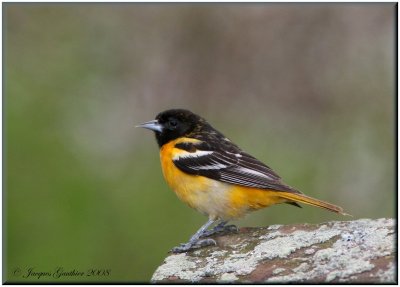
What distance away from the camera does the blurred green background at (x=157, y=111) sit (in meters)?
8.75

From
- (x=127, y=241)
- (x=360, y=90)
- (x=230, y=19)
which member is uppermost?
(x=230, y=19)

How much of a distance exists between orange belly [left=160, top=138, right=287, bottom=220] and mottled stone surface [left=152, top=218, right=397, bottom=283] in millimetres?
436

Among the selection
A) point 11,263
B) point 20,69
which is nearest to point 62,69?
point 20,69

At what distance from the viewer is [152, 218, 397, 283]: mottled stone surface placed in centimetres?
476

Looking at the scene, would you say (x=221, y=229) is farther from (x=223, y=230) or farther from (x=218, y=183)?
(x=218, y=183)

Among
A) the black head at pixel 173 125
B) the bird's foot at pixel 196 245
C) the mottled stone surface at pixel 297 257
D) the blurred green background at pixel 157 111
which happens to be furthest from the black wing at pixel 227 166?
the blurred green background at pixel 157 111

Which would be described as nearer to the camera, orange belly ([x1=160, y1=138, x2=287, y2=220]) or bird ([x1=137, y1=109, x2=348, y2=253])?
bird ([x1=137, y1=109, x2=348, y2=253])

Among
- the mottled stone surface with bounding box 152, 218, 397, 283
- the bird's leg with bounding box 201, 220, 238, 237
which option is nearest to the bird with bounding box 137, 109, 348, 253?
the bird's leg with bounding box 201, 220, 238, 237

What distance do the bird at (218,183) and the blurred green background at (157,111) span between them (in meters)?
1.62

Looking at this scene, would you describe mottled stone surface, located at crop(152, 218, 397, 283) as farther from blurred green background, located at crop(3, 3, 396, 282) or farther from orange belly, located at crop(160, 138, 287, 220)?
blurred green background, located at crop(3, 3, 396, 282)

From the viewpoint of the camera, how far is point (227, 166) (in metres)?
6.77

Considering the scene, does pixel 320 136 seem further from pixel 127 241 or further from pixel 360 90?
pixel 127 241

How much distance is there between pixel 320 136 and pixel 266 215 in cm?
293

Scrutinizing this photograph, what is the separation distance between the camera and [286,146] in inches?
458
